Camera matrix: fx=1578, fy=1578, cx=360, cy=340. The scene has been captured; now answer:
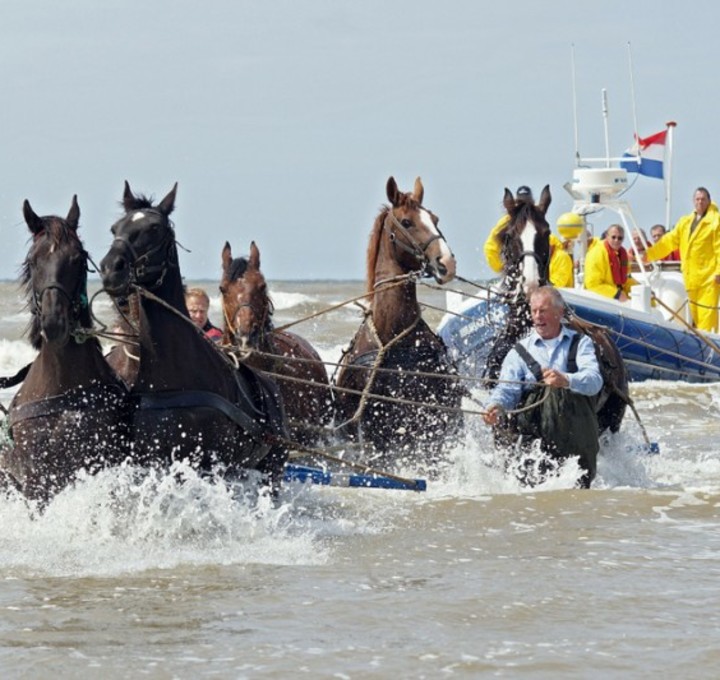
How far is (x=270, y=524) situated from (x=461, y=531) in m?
1.08

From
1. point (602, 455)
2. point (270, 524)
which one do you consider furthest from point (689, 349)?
point (270, 524)

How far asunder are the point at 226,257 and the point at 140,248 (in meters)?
2.96

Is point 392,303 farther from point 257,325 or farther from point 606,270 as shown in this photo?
point 606,270

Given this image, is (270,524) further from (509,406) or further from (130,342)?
(509,406)

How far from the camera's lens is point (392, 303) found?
1011cm

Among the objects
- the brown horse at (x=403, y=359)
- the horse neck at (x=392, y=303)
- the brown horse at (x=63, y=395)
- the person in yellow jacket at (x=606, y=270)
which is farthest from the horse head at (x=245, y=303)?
the person in yellow jacket at (x=606, y=270)

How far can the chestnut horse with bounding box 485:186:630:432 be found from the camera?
983 centimetres

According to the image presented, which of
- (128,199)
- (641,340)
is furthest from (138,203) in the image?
(641,340)

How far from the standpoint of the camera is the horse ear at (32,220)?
7.18 metres

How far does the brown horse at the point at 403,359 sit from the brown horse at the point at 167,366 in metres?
2.35

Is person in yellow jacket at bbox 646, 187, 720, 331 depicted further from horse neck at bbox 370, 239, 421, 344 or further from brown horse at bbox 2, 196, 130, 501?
brown horse at bbox 2, 196, 130, 501

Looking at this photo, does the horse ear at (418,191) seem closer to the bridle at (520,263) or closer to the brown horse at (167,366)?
the bridle at (520,263)

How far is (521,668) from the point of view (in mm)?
5590

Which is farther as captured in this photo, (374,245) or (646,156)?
(646,156)
